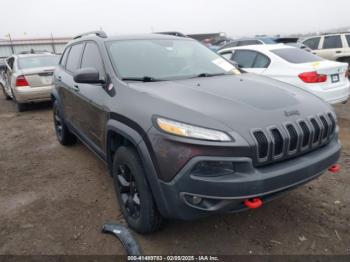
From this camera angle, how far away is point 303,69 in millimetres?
5418

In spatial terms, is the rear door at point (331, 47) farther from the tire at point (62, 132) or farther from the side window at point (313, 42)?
the tire at point (62, 132)

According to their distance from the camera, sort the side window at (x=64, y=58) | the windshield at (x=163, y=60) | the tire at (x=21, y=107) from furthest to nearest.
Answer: the tire at (x=21, y=107), the side window at (x=64, y=58), the windshield at (x=163, y=60)

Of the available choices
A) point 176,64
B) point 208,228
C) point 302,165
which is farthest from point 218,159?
point 176,64

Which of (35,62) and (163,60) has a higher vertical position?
(163,60)

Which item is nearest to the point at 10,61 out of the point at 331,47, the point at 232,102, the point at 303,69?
the point at 303,69

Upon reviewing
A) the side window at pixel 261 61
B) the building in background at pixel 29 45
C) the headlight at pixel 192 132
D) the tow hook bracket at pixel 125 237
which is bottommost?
the building in background at pixel 29 45

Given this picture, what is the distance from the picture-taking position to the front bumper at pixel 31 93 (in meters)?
7.56

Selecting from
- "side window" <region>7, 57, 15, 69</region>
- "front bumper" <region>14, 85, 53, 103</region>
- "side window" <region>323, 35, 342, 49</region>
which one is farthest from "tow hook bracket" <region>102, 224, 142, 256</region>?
"side window" <region>323, 35, 342, 49</region>

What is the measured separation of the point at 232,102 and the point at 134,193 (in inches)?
44.5

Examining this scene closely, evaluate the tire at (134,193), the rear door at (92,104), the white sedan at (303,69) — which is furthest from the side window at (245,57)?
the tire at (134,193)

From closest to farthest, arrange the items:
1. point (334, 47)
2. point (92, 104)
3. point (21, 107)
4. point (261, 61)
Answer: point (92, 104), point (261, 61), point (21, 107), point (334, 47)

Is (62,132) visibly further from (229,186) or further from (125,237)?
(229,186)

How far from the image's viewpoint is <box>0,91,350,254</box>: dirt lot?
251 cm

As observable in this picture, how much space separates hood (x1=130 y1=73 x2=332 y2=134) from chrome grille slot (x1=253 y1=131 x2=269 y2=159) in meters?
0.06
